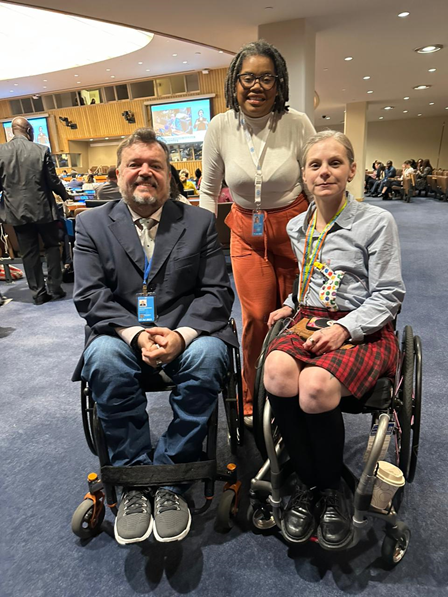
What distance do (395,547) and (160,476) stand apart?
0.75 meters

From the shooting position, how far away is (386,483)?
44.4 inches

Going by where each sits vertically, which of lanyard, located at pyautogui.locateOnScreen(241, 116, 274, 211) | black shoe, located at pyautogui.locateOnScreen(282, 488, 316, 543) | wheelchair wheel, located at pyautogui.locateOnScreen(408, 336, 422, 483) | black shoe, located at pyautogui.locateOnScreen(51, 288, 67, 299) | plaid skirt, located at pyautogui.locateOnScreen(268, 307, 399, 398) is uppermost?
lanyard, located at pyautogui.locateOnScreen(241, 116, 274, 211)

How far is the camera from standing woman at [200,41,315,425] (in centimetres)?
154

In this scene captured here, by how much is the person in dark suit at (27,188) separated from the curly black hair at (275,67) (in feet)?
9.51

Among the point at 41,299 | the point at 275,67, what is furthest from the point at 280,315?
the point at 41,299

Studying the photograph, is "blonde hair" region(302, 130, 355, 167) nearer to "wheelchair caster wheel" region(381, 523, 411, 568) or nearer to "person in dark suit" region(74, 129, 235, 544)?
"person in dark suit" region(74, 129, 235, 544)

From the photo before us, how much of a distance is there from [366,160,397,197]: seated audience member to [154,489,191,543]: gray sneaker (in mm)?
13712

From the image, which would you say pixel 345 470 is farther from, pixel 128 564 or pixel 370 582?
pixel 128 564

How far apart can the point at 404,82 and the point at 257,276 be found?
1029 cm

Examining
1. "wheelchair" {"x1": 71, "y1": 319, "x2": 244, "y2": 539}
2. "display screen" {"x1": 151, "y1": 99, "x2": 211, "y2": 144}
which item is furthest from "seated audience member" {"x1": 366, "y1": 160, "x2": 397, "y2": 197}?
"wheelchair" {"x1": 71, "y1": 319, "x2": 244, "y2": 539}

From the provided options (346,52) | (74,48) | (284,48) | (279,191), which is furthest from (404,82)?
(279,191)

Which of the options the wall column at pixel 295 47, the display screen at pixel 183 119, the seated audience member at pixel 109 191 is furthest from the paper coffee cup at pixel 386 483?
the display screen at pixel 183 119

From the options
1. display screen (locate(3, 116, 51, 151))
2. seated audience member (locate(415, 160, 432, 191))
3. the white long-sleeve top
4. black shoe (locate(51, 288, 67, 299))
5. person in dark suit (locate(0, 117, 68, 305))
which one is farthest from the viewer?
display screen (locate(3, 116, 51, 151))

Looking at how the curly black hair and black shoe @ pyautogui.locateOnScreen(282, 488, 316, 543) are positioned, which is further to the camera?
the curly black hair
